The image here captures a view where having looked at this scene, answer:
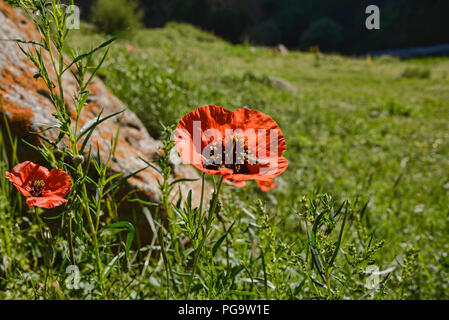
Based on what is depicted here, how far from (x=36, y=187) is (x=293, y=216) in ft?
5.80

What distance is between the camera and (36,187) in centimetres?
78

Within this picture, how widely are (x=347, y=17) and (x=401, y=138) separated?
27.8 meters

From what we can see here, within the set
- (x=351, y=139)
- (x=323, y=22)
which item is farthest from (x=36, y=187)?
(x=323, y=22)

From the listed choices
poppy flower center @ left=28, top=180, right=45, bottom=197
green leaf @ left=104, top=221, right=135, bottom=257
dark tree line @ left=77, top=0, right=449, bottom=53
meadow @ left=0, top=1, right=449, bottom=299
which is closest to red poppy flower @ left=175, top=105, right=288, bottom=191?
meadow @ left=0, top=1, right=449, bottom=299

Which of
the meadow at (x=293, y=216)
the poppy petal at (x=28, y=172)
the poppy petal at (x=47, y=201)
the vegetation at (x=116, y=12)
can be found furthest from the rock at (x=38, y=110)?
the vegetation at (x=116, y=12)

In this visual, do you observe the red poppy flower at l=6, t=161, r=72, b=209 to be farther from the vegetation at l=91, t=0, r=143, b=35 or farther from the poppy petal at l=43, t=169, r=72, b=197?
the vegetation at l=91, t=0, r=143, b=35

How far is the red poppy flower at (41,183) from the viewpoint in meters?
0.70

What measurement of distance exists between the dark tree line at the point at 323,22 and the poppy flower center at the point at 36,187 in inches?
810

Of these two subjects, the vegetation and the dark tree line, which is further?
the dark tree line

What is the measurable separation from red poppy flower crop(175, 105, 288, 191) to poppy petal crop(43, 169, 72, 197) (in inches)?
11.4

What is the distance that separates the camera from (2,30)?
4.72 feet

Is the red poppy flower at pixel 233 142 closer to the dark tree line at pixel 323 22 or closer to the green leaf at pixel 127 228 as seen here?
the green leaf at pixel 127 228

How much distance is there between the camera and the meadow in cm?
85
